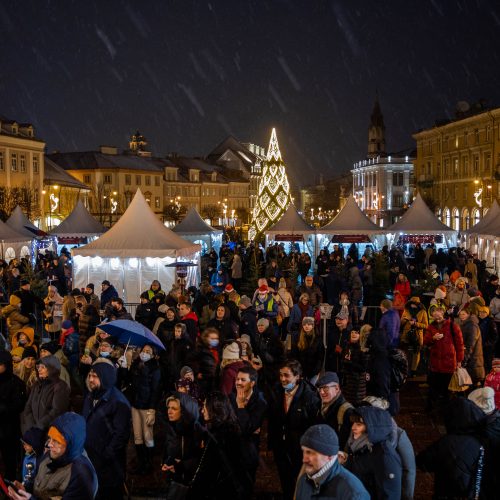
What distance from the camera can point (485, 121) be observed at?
57.6 meters

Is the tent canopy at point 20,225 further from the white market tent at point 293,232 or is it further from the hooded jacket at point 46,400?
the hooded jacket at point 46,400

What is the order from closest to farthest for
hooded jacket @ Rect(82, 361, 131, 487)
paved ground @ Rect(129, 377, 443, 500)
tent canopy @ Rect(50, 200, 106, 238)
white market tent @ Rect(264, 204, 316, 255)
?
hooded jacket @ Rect(82, 361, 131, 487), paved ground @ Rect(129, 377, 443, 500), tent canopy @ Rect(50, 200, 106, 238), white market tent @ Rect(264, 204, 316, 255)

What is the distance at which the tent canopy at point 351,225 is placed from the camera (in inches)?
1120

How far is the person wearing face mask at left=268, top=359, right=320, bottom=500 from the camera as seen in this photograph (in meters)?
6.16

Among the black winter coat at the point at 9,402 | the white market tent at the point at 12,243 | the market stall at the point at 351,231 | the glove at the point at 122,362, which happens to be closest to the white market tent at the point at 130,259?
the white market tent at the point at 12,243

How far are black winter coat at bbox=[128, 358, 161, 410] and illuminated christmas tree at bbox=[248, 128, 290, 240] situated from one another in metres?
28.2

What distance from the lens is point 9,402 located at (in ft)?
22.4

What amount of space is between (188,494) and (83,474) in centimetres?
97

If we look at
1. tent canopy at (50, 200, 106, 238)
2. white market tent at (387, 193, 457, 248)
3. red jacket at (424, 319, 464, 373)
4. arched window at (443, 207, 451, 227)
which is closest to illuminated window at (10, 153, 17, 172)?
tent canopy at (50, 200, 106, 238)

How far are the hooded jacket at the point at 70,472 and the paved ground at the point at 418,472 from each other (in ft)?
7.91

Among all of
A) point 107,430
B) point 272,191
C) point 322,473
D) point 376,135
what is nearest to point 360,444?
point 322,473

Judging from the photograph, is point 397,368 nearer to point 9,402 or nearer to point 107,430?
point 107,430

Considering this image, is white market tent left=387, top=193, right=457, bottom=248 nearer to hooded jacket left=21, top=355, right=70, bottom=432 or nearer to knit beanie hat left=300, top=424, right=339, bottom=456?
hooded jacket left=21, top=355, right=70, bottom=432

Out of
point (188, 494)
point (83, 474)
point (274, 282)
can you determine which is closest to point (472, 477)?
point (188, 494)
